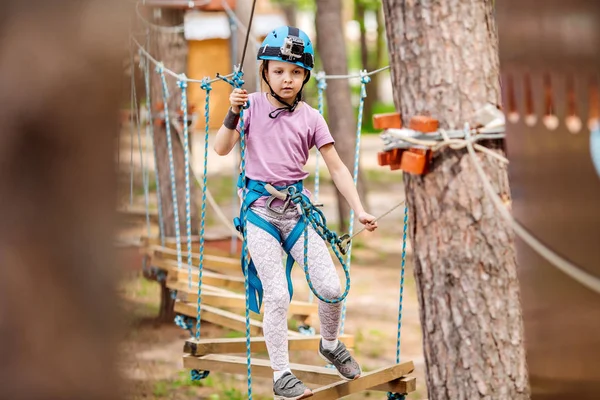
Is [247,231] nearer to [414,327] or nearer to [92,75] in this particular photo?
[92,75]

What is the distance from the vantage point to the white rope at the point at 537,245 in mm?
1938

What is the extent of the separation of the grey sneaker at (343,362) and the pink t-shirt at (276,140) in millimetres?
629

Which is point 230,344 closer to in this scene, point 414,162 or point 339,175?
point 339,175

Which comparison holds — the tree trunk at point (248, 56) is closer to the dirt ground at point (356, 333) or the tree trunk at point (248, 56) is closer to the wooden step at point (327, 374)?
the dirt ground at point (356, 333)

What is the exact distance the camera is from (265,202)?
9.39ft

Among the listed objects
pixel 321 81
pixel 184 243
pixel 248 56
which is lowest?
pixel 184 243

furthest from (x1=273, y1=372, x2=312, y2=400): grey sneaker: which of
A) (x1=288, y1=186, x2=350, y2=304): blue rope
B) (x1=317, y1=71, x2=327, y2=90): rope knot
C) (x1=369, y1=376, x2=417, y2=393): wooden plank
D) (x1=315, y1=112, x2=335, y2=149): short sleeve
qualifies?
(x1=317, y1=71, x2=327, y2=90): rope knot

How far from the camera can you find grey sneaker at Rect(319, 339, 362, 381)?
2.99 meters

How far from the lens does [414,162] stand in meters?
2.48

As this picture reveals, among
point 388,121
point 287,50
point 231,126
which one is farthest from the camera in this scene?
point 231,126

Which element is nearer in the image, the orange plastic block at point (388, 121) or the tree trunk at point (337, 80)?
the orange plastic block at point (388, 121)

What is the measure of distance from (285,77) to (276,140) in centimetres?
23

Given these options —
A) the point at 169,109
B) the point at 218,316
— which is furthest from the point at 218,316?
the point at 169,109

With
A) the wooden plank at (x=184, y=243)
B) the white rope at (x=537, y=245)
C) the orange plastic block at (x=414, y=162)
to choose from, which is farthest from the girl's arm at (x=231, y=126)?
the wooden plank at (x=184, y=243)
